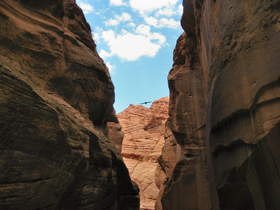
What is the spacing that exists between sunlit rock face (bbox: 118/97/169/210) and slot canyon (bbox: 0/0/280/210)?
20.3m

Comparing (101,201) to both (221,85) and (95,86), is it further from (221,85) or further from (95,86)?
(221,85)

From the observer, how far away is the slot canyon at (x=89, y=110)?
15.3ft

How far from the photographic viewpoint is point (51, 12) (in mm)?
7887

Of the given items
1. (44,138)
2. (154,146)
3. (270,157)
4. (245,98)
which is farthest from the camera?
(154,146)

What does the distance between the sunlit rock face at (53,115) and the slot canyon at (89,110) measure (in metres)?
0.02

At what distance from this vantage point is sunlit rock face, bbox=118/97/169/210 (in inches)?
1176

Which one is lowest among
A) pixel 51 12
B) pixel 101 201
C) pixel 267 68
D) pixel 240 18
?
pixel 101 201

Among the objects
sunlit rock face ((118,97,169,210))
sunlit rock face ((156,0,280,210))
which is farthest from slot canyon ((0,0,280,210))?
sunlit rock face ((118,97,169,210))

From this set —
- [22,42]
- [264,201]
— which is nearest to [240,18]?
[264,201]

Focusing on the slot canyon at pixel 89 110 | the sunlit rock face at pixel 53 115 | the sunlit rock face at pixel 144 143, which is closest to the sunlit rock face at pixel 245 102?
the slot canyon at pixel 89 110

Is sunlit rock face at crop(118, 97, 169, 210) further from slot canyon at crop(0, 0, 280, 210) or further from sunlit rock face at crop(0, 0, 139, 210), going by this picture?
slot canyon at crop(0, 0, 280, 210)

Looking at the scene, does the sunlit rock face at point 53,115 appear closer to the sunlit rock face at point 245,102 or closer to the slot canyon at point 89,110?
the slot canyon at point 89,110

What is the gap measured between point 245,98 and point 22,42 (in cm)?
492

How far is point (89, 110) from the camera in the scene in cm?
805
